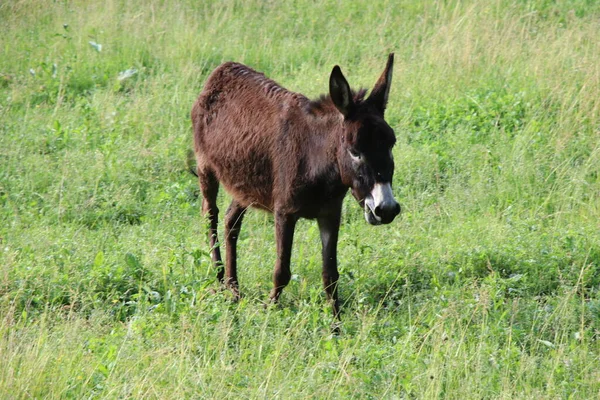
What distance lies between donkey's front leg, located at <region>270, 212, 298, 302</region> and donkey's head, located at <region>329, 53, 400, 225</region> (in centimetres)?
59

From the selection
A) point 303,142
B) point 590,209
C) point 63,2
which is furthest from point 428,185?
point 63,2

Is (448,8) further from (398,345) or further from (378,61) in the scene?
(398,345)

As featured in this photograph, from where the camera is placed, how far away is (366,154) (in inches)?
202

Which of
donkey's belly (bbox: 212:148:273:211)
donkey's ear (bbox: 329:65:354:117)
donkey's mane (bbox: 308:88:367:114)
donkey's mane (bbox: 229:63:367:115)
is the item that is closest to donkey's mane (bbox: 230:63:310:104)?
donkey's mane (bbox: 229:63:367:115)

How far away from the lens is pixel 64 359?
15.3ft

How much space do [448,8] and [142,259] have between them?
6137 millimetres

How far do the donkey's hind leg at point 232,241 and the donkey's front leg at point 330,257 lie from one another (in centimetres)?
71

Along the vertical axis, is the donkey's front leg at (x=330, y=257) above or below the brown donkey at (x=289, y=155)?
below

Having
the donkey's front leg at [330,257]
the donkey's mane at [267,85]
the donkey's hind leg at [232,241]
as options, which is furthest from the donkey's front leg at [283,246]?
the donkey's mane at [267,85]

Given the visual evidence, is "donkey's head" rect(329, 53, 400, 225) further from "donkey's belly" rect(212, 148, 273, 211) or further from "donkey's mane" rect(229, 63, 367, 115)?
"donkey's belly" rect(212, 148, 273, 211)

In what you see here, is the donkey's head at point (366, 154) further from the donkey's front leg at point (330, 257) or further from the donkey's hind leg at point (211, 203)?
the donkey's hind leg at point (211, 203)

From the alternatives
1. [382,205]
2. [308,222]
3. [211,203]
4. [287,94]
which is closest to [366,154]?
[382,205]

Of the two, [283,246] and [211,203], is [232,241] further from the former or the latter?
[283,246]

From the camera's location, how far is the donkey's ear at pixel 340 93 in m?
5.17
